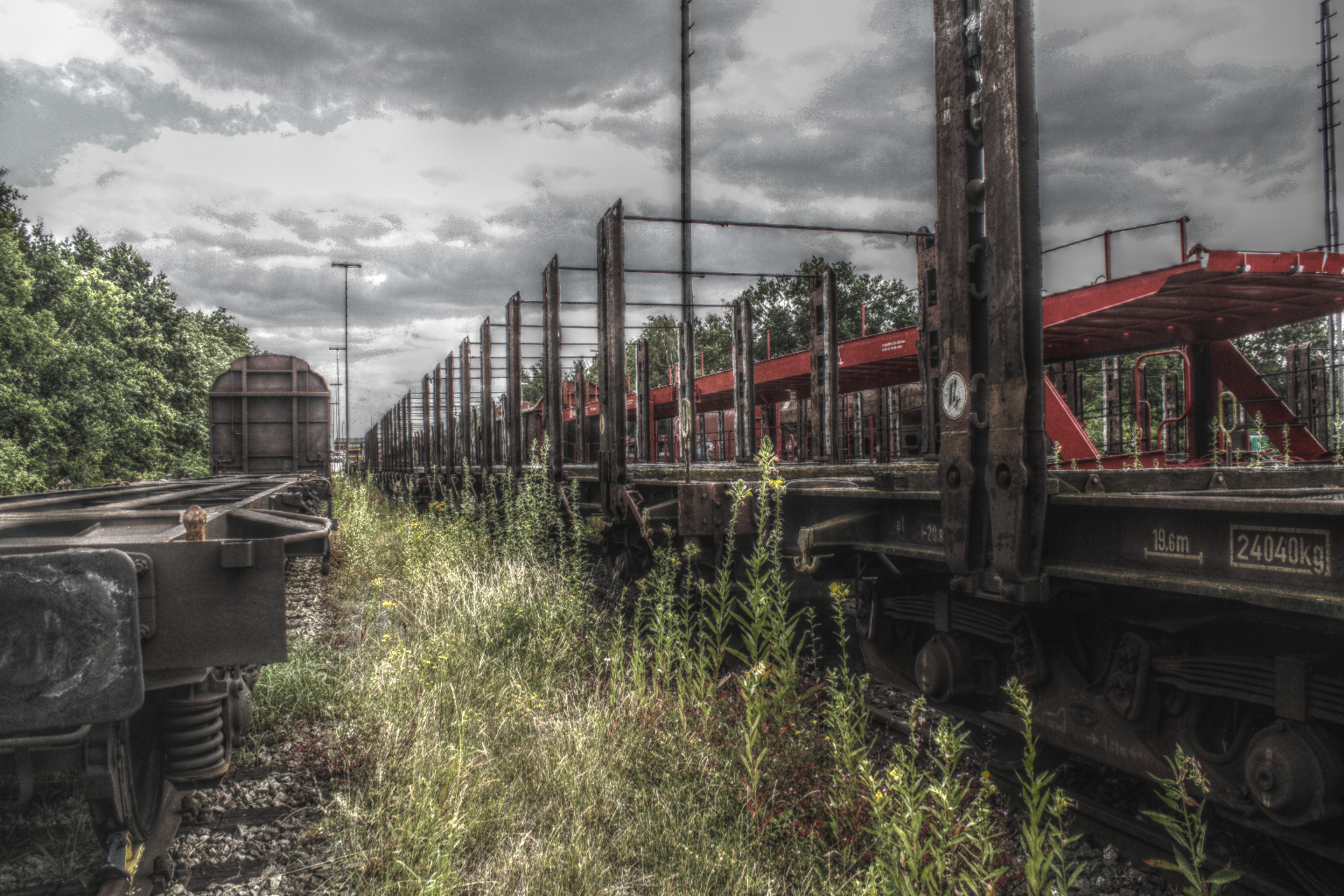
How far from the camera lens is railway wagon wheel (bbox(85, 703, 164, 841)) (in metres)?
2.45

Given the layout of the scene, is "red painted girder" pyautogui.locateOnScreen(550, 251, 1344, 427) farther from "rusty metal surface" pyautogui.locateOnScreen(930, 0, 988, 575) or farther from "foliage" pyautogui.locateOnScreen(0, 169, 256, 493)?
"foliage" pyautogui.locateOnScreen(0, 169, 256, 493)

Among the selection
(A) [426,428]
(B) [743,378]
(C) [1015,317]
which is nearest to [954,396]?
(C) [1015,317]

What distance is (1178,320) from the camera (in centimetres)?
827

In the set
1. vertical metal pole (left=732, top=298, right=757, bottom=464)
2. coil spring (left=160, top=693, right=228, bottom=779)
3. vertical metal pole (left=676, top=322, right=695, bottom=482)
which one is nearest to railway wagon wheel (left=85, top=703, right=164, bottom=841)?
coil spring (left=160, top=693, right=228, bottom=779)

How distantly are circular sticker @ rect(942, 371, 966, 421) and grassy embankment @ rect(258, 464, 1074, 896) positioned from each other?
829 mm

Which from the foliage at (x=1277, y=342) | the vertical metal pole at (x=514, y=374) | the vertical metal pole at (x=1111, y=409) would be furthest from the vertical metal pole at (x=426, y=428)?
the foliage at (x=1277, y=342)

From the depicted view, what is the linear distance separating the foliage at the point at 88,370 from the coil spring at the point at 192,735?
50.2ft

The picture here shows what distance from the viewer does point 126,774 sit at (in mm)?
2600

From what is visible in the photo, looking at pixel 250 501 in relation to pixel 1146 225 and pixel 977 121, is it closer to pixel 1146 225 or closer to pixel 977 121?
pixel 977 121

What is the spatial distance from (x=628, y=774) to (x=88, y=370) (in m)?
23.8

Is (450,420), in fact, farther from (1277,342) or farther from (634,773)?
(1277,342)

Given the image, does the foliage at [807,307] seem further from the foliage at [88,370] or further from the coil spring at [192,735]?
the coil spring at [192,735]

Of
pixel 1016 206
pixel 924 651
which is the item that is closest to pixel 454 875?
pixel 924 651

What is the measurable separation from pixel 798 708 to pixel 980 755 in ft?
3.76
